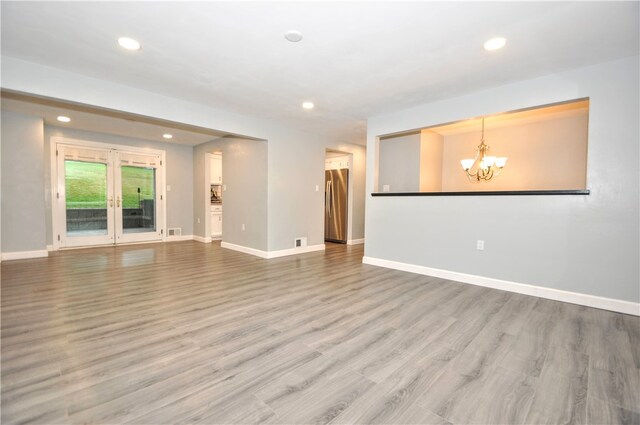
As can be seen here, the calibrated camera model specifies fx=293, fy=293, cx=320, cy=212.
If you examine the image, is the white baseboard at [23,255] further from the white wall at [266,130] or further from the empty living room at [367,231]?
the white wall at [266,130]

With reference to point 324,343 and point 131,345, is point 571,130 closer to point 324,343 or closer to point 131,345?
point 324,343

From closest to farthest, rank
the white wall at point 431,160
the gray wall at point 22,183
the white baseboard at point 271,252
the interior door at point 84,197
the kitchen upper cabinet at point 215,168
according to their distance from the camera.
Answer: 1. the gray wall at point 22,183
2. the white wall at point 431,160
3. the white baseboard at point 271,252
4. the interior door at point 84,197
5. the kitchen upper cabinet at point 215,168

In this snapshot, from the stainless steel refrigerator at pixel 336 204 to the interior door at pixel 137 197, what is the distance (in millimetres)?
4210

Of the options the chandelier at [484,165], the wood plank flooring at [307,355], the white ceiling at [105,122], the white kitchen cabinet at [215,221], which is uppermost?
the white ceiling at [105,122]

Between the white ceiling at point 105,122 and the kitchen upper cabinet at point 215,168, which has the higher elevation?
the white ceiling at point 105,122

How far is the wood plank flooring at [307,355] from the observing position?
58.9 inches

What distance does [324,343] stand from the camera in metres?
2.18

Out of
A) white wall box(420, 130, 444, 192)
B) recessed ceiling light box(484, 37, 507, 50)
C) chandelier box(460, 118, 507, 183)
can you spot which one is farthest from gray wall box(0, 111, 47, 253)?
chandelier box(460, 118, 507, 183)

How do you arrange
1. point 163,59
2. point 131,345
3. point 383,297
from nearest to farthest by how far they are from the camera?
point 131,345 → point 163,59 → point 383,297

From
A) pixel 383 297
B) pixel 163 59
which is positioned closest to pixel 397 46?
pixel 163 59

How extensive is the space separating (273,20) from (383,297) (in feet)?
9.25

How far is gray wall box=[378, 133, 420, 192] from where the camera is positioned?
5.23 meters

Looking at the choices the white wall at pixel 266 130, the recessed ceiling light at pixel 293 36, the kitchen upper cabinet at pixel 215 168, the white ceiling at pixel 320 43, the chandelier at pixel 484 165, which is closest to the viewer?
the white ceiling at pixel 320 43

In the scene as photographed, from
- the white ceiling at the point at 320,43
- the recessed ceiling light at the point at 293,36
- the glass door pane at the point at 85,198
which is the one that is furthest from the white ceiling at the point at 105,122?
the recessed ceiling light at the point at 293,36
